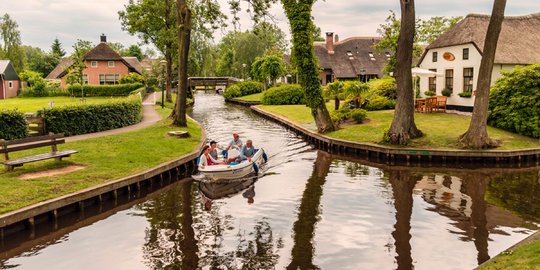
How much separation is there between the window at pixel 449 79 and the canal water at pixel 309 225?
15.9m

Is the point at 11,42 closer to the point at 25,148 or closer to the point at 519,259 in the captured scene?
the point at 25,148

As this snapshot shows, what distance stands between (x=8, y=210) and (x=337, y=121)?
73.3ft

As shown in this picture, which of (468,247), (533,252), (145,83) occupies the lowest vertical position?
(468,247)

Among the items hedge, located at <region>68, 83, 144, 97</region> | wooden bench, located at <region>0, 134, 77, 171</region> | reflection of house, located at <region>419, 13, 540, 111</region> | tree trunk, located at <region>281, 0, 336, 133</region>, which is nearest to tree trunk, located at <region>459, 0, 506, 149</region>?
tree trunk, located at <region>281, 0, 336, 133</region>

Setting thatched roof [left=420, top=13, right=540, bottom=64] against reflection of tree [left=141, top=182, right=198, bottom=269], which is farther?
thatched roof [left=420, top=13, right=540, bottom=64]

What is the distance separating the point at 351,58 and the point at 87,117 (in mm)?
48381

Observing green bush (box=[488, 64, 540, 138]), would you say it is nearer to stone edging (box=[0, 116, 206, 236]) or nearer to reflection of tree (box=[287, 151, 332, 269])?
reflection of tree (box=[287, 151, 332, 269])

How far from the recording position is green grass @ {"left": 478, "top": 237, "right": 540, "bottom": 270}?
8.01 m

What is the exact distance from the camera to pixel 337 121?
30.9 metres

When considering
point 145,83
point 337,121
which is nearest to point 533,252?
point 337,121

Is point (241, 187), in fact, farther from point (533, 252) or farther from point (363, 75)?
point (363, 75)

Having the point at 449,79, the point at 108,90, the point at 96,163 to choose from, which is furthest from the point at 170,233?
the point at 108,90

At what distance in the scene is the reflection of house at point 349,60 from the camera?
6412 centimetres

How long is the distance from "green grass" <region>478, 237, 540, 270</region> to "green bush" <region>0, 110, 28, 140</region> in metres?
20.1
